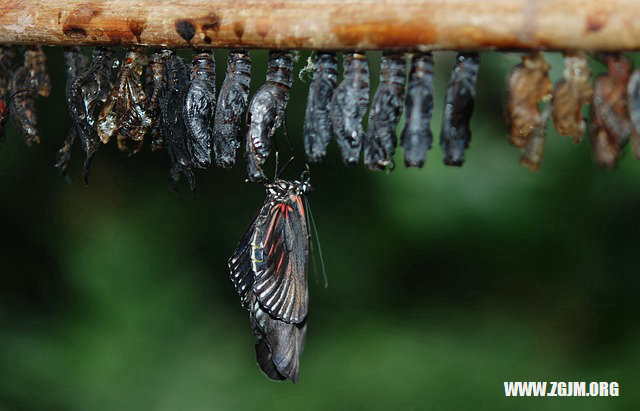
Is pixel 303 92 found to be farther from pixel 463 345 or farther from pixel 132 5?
pixel 132 5

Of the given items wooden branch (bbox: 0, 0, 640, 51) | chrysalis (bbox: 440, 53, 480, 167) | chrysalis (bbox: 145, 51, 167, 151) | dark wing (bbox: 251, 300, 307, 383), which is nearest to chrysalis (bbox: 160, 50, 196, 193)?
chrysalis (bbox: 145, 51, 167, 151)

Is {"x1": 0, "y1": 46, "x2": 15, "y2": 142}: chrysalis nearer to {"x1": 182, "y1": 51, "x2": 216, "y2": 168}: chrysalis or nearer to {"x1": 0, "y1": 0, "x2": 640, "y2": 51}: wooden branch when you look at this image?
{"x1": 0, "y1": 0, "x2": 640, "y2": 51}: wooden branch

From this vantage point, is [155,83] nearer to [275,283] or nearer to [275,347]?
[275,283]

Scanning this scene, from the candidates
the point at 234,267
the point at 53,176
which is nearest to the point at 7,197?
the point at 53,176

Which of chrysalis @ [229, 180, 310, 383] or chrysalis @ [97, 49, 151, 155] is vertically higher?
chrysalis @ [97, 49, 151, 155]

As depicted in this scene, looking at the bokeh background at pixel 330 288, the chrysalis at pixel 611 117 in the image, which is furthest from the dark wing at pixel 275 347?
the bokeh background at pixel 330 288

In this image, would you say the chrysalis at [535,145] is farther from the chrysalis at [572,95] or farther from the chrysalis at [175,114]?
the chrysalis at [175,114]
